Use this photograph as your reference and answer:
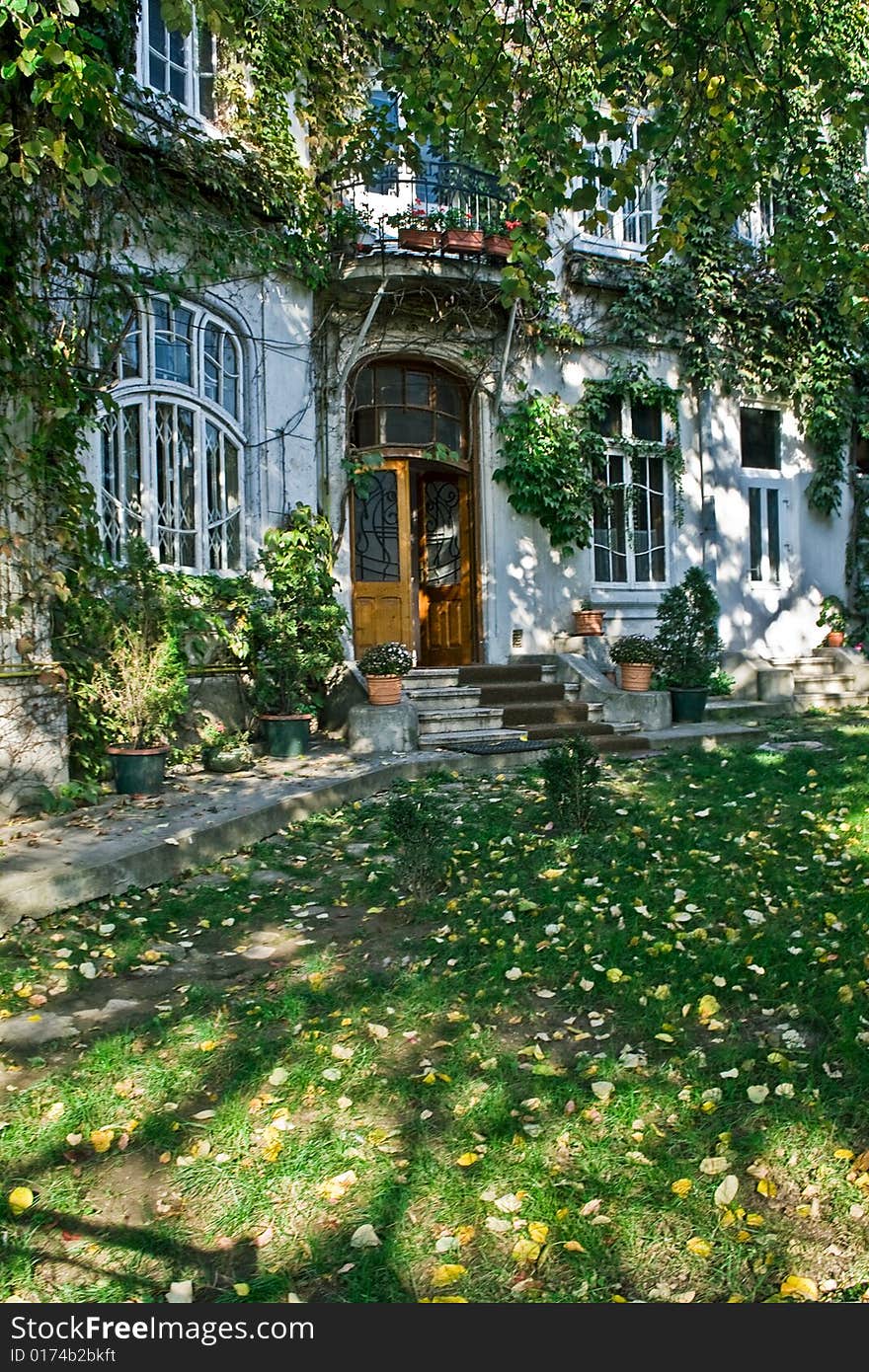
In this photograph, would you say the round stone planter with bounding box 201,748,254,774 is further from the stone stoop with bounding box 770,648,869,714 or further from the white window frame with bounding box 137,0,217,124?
the stone stoop with bounding box 770,648,869,714

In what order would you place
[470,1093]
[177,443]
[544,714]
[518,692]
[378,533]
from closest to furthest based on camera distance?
[470,1093]
[177,443]
[544,714]
[518,692]
[378,533]

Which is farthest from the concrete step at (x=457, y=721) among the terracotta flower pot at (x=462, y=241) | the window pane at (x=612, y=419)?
the terracotta flower pot at (x=462, y=241)

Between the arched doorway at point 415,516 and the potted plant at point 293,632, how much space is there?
137 cm

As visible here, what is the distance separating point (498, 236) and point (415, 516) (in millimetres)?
3171

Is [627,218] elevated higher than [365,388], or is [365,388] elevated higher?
[627,218]

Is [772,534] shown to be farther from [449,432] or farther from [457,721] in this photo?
[457,721]

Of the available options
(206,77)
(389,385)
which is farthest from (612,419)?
(206,77)

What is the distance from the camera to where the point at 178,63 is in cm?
887

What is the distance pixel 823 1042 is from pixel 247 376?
8329mm

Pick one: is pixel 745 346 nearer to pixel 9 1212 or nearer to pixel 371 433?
pixel 371 433

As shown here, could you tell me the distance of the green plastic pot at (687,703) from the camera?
987 centimetres

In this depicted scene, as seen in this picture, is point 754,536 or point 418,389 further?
point 754,536

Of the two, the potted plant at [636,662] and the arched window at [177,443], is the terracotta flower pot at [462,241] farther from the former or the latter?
the potted plant at [636,662]

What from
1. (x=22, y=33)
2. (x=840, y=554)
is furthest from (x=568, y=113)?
(x=840, y=554)
